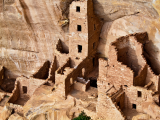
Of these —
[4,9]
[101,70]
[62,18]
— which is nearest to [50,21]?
[62,18]

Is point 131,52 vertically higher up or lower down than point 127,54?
higher up

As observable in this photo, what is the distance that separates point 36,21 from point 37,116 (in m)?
6.47

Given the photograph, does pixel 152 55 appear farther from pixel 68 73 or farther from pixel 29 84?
pixel 29 84

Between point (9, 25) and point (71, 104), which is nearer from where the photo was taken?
point (71, 104)

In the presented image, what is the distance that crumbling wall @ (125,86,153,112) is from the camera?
72.1 feet

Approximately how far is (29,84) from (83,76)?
353 centimetres

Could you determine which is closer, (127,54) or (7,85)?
(127,54)

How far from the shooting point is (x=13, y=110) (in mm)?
25391

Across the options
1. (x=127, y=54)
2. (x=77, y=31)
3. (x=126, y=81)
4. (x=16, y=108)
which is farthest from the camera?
(x=77, y=31)

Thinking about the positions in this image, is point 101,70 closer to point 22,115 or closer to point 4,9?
point 22,115

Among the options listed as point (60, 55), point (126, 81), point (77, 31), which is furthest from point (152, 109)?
point (60, 55)

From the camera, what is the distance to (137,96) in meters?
22.4

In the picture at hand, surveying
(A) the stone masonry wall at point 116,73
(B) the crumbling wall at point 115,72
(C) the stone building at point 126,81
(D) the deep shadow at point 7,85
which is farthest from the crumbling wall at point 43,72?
(A) the stone masonry wall at point 116,73

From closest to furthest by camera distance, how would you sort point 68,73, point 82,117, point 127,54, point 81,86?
1. point 82,117
2. point 127,54
3. point 68,73
4. point 81,86
